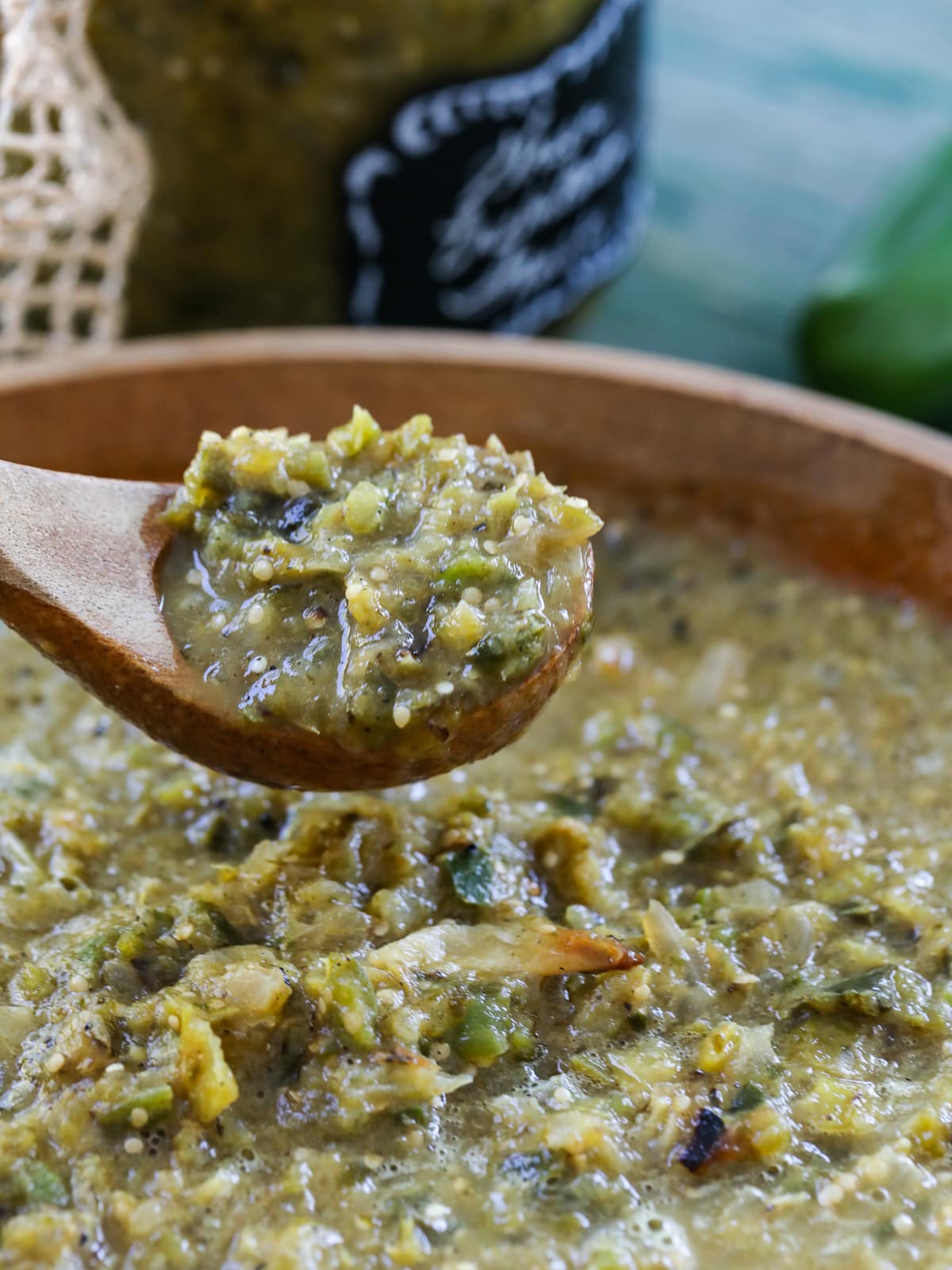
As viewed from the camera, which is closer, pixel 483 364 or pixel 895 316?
pixel 483 364

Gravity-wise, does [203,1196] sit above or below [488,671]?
below

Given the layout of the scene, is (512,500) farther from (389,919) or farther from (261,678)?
(389,919)

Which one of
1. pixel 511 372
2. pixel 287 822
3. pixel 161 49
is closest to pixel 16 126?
pixel 161 49

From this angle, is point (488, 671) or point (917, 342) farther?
point (917, 342)

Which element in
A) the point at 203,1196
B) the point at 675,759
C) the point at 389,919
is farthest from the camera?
the point at 675,759

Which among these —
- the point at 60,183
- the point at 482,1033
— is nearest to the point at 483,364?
the point at 60,183

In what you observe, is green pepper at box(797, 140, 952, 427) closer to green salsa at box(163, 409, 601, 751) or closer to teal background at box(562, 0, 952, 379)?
teal background at box(562, 0, 952, 379)

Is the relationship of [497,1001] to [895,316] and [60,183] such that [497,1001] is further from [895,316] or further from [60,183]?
[895,316]
